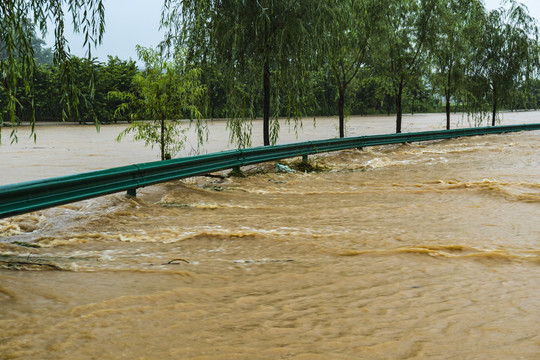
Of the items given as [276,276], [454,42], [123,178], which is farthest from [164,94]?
[454,42]

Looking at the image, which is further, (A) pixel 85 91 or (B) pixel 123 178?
(A) pixel 85 91

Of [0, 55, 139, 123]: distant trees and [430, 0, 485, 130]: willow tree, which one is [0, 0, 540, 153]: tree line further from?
[0, 55, 139, 123]: distant trees

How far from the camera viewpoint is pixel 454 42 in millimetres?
25719

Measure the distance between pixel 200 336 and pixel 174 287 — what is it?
1.03 meters

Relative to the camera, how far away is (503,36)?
29672 mm

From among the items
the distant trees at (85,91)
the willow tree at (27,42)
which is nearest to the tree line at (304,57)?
the willow tree at (27,42)

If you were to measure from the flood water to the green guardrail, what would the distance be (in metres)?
0.34

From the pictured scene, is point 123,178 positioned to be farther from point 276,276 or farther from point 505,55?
point 505,55

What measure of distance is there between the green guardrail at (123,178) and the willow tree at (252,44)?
4.92 ft

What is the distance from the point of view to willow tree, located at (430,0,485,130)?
971 inches

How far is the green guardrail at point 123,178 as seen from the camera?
18.8ft

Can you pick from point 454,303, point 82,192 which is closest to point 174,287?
point 454,303

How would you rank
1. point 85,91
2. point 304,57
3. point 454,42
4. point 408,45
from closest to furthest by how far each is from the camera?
point 304,57, point 408,45, point 454,42, point 85,91

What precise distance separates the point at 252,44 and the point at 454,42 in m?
16.3
